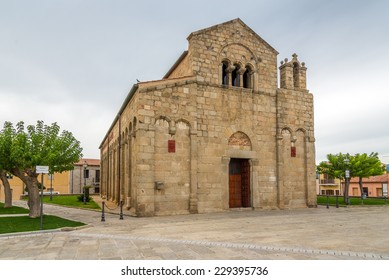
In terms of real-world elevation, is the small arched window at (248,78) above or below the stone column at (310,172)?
above

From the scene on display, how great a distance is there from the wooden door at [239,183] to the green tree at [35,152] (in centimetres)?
968

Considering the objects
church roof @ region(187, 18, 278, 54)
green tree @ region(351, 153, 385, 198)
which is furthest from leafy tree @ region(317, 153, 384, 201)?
church roof @ region(187, 18, 278, 54)

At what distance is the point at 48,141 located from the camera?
1516 centimetres

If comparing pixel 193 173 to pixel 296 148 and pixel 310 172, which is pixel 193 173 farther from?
pixel 310 172

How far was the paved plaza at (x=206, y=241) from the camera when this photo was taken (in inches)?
322

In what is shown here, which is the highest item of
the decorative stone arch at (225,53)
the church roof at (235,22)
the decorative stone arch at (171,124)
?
the church roof at (235,22)

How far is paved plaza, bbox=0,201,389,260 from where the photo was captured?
819cm

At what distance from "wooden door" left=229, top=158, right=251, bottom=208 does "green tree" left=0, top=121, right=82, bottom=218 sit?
968 cm

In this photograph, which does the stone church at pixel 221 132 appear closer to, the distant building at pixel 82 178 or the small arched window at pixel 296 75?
the small arched window at pixel 296 75

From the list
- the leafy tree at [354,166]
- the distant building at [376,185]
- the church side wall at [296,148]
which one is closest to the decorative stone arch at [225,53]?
the church side wall at [296,148]

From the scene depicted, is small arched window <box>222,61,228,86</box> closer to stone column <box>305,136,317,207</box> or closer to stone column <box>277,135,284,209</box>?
stone column <box>277,135,284,209</box>

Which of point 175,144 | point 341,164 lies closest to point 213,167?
point 175,144

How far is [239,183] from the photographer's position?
20.9m

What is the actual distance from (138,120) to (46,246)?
892 centimetres
